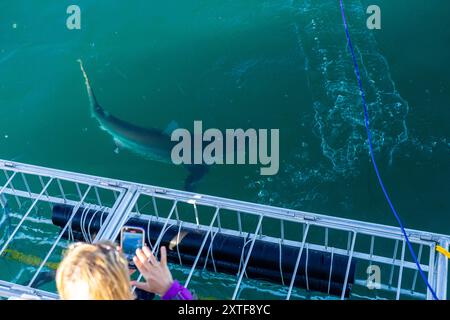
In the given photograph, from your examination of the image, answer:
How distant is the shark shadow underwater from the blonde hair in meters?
5.87

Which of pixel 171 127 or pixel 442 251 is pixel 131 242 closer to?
pixel 442 251

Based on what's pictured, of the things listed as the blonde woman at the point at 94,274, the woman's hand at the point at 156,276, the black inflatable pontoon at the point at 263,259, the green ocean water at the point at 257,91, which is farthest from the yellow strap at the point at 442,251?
the green ocean water at the point at 257,91

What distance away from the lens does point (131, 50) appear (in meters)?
10.8

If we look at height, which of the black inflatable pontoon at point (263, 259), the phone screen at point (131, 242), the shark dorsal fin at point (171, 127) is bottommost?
the black inflatable pontoon at point (263, 259)

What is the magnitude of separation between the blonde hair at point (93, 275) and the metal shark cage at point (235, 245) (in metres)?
1.94

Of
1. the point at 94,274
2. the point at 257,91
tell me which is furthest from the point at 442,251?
the point at 257,91

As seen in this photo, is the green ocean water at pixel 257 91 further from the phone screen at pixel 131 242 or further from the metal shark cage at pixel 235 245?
the phone screen at pixel 131 242

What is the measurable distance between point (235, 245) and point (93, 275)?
134 inches

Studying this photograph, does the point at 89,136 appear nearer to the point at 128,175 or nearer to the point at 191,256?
the point at 128,175

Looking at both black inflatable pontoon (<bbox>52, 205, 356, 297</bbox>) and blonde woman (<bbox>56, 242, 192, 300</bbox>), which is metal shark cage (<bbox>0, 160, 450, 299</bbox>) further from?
blonde woman (<bbox>56, 242, 192, 300</bbox>)

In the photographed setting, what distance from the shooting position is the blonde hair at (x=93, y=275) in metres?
2.27

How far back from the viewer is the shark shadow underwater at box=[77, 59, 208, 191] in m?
8.38

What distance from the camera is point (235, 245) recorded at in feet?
18.2
